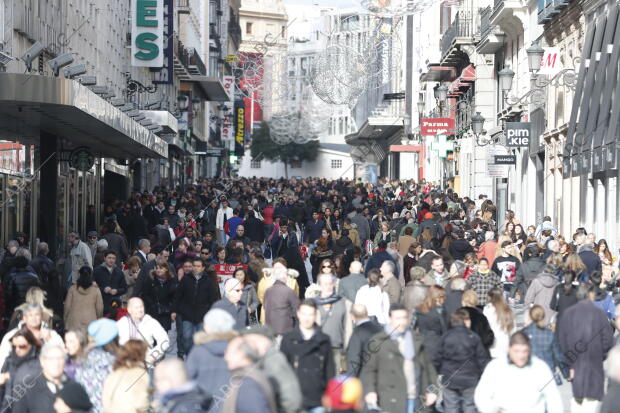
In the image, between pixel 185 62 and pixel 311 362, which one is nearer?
pixel 311 362

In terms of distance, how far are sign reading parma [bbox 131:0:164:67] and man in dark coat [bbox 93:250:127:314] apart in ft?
98.8

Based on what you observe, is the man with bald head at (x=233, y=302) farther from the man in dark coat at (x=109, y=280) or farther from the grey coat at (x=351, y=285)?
the man in dark coat at (x=109, y=280)

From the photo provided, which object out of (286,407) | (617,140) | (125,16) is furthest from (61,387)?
(125,16)

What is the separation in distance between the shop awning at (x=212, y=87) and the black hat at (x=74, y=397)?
217 feet

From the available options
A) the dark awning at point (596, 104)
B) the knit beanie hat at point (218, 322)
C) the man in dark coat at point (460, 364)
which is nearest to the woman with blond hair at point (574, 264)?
the man in dark coat at point (460, 364)

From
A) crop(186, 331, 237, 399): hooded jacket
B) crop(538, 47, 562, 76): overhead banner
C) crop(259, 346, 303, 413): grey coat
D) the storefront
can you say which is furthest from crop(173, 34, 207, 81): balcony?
crop(259, 346, 303, 413): grey coat

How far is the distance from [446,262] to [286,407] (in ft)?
40.2

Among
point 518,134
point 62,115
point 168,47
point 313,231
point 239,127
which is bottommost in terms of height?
point 313,231

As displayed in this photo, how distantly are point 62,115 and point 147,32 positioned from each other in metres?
25.4

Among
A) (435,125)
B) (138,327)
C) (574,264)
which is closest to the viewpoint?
(138,327)

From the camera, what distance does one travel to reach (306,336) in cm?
1080

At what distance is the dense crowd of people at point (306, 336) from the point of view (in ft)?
29.6

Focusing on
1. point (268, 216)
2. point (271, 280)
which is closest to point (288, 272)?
point (271, 280)

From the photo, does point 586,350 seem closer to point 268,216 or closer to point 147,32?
point 268,216
